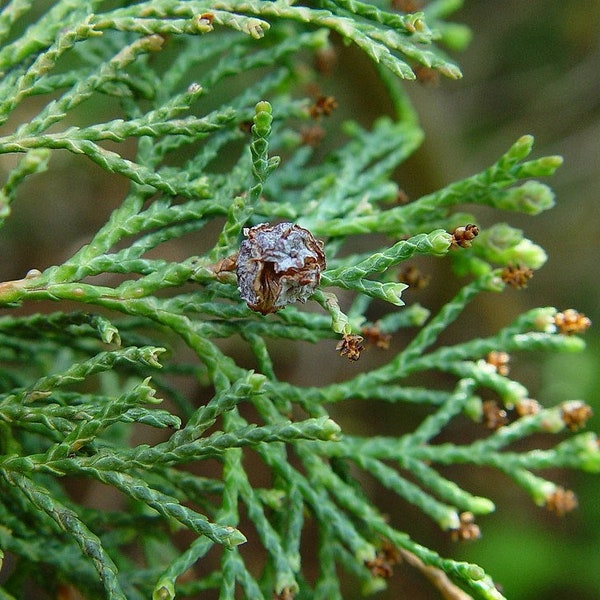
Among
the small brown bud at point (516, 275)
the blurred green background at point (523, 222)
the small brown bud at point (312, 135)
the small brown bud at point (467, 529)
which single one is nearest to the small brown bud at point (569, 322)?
the small brown bud at point (516, 275)

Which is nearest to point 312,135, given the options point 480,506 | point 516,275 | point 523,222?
point 516,275

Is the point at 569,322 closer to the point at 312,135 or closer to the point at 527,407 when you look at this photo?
the point at 527,407

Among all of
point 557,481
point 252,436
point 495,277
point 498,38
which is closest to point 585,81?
point 498,38

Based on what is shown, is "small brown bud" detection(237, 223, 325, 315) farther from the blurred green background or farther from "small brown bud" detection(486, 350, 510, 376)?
the blurred green background

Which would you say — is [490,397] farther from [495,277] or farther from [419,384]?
[495,277]

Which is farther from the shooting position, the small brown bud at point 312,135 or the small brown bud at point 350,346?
the small brown bud at point 312,135

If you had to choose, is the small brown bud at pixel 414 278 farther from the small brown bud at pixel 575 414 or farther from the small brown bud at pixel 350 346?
the small brown bud at pixel 350 346
